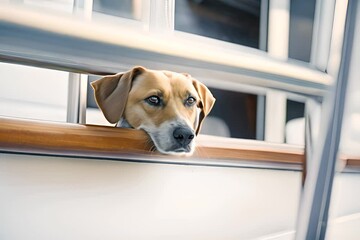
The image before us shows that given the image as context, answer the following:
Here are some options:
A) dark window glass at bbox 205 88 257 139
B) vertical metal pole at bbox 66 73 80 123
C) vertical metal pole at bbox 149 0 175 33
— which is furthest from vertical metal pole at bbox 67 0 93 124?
dark window glass at bbox 205 88 257 139

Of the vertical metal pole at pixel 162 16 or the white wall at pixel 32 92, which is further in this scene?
the vertical metal pole at pixel 162 16

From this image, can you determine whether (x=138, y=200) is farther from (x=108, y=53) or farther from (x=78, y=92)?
(x=108, y=53)

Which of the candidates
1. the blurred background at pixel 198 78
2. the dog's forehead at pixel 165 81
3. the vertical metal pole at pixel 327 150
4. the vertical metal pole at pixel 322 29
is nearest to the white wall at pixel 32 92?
the blurred background at pixel 198 78

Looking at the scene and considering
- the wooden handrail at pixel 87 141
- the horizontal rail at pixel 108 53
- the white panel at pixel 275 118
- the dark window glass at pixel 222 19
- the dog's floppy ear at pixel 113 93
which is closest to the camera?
the horizontal rail at pixel 108 53

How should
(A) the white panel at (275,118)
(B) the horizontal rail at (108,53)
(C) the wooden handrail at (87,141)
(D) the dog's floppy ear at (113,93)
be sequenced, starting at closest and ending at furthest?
1. (B) the horizontal rail at (108,53)
2. (C) the wooden handrail at (87,141)
3. (D) the dog's floppy ear at (113,93)
4. (A) the white panel at (275,118)

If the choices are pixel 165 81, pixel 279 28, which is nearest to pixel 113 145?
pixel 165 81

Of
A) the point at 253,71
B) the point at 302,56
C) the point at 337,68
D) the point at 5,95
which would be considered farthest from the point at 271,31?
the point at 5,95

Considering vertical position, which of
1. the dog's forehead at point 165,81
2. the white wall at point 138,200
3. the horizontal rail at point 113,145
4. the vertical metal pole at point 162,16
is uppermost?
the vertical metal pole at point 162,16

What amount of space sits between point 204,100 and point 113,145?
0.72 ft

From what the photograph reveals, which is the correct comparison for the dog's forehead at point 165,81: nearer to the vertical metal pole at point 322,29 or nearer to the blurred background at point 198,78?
the blurred background at point 198,78

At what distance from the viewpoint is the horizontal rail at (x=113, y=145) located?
0.66 m

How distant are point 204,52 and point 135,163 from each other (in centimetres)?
26

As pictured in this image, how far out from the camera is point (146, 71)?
0.75 meters

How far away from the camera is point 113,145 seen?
739mm
